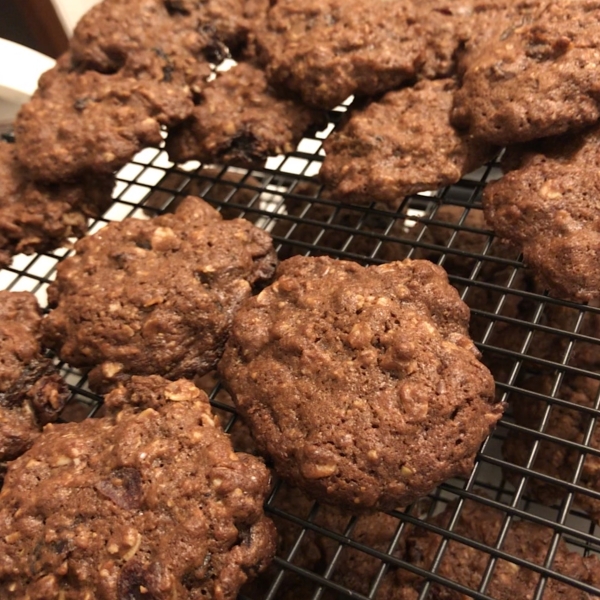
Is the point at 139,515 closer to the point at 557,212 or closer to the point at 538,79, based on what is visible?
the point at 557,212

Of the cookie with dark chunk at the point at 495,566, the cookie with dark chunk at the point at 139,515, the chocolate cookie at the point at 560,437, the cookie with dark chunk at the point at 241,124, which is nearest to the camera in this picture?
the cookie with dark chunk at the point at 139,515

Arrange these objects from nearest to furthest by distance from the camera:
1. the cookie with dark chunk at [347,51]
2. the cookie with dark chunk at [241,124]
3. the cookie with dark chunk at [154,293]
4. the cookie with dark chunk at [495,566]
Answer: the cookie with dark chunk at [495,566] < the cookie with dark chunk at [154,293] < the cookie with dark chunk at [347,51] < the cookie with dark chunk at [241,124]

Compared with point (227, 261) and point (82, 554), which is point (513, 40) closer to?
point (227, 261)

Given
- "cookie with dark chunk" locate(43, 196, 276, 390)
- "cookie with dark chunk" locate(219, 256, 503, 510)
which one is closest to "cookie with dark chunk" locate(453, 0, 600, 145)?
"cookie with dark chunk" locate(219, 256, 503, 510)

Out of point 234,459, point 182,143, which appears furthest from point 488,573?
point 182,143

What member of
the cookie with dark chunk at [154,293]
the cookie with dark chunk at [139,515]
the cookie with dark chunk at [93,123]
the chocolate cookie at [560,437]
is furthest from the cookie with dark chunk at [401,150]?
the cookie with dark chunk at [139,515]

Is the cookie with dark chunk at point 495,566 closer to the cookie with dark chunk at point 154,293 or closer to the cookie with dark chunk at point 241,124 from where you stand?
the cookie with dark chunk at point 154,293
